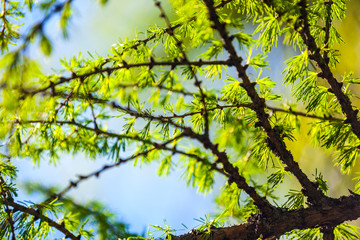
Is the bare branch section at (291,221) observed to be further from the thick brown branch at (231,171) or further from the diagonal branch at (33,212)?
the diagonal branch at (33,212)

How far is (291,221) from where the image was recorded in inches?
19.0

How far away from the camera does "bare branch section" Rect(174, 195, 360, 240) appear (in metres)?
0.48

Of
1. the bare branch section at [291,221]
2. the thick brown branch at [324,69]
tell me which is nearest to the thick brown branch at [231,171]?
the bare branch section at [291,221]

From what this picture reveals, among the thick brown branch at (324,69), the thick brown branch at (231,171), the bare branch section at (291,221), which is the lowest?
the bare branch section at (291,221)

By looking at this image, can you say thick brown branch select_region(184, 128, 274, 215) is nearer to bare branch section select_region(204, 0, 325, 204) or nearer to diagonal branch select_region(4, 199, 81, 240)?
bare branch section select_region(204, 0, 325, 204)

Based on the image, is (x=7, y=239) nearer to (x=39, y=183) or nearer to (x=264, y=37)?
(x=39, y=183)

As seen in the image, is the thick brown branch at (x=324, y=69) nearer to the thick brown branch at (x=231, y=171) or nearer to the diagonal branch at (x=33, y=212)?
the thick brown branch at (x=231, y=171)

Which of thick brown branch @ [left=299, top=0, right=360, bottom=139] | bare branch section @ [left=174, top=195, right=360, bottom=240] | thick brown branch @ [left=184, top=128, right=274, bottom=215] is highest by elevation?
thick brown branch @ [left=299, top=0, right=360, bottom=139]

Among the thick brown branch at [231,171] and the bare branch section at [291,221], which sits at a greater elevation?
the thick brown branch at [231,171]

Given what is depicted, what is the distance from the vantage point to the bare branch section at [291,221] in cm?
48

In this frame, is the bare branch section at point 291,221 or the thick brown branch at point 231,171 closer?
the thick brown branch at point 231,171

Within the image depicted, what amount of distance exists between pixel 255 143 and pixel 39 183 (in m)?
0.35

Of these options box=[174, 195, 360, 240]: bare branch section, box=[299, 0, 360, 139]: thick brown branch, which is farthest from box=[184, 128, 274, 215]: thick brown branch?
box=[299, 0, 360, 139]: thick brown branch

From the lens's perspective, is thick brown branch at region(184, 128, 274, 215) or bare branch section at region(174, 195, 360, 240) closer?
thick brown branch at region(184, 128, 274, 215)
